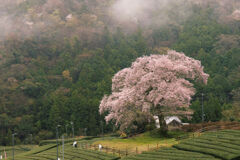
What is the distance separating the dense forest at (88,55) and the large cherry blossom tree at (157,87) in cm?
1941

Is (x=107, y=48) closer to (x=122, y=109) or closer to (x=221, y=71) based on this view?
(x=221, y=71)

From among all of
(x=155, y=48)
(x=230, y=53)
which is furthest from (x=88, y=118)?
(x=155, y=48)

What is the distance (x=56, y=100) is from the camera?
107188mm

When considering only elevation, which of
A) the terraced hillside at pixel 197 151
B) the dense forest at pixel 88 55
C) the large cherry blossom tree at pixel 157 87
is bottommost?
the terraced hillside at pixel 197 151

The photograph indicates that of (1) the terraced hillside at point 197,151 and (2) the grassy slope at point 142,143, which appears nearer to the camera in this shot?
(1) the terraced hillside at point 197,151

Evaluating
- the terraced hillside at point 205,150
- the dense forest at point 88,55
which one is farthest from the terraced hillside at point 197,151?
the dense forest at point 88,55

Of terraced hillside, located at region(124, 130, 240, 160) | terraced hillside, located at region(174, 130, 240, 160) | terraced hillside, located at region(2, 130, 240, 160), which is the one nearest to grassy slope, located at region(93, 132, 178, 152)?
terraced hillside, located at region(2, 130, 240, 160)

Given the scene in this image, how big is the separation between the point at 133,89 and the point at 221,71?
73.0 m

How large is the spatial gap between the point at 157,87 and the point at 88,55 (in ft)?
325

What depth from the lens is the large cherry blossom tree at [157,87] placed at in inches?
2077

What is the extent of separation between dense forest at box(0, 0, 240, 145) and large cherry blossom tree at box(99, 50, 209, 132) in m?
19.4

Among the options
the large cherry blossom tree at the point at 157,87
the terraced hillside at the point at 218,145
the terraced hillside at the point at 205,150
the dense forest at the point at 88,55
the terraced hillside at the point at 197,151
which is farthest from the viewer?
the dense forest at the point at 88,55

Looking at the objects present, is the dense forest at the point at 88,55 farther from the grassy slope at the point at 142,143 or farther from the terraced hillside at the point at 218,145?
the terraced hillside at the point at 218,145

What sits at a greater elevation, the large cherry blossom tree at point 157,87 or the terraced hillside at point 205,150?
the large cherry blossom tree at point 157,87
